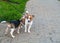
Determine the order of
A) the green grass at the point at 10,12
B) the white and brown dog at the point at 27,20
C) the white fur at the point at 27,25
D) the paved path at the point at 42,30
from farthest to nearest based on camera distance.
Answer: the green grass at the point at 10,12 → the white fur at the point at 27,25 → the white and brown dog at the point at 27,20 → the paved path at the point at 42,30

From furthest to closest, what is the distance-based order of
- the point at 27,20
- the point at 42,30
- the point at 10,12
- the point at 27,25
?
the point at 10,12
the point at 42,30
the point at 27,25
the point at 27,20

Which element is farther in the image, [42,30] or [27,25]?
[42,30]

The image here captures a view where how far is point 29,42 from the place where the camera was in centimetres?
939

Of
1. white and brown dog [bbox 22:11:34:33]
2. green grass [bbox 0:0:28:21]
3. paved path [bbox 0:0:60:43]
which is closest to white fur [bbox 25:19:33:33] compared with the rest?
white and brown dog [bbox 22:11:34:33]

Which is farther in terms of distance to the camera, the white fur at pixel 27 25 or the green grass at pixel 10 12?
the green grass at pixel 10 12

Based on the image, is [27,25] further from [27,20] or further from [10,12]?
[10,12]

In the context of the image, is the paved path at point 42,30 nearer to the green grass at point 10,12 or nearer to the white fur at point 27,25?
the white fur at point 27,25

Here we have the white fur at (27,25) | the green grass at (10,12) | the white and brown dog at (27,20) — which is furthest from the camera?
the green grass at (10,12)

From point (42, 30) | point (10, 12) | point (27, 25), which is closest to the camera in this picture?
point (27, 25)

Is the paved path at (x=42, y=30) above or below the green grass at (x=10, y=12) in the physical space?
below

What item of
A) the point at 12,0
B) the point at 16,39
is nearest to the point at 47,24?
the point at 16,39

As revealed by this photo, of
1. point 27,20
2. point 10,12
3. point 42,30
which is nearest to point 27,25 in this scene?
point 27,20

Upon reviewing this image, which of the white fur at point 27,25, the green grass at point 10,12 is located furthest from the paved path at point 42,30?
the green grass at point 10,12

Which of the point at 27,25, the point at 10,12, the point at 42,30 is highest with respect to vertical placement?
the point at 10,12
